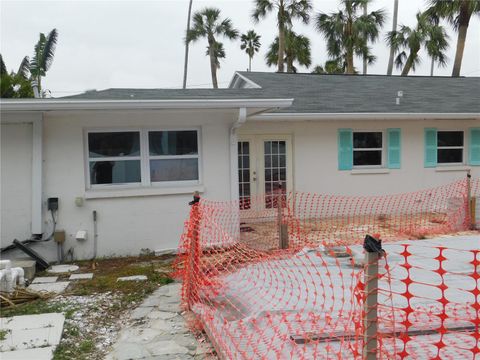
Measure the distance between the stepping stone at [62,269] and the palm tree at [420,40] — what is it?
881 inches

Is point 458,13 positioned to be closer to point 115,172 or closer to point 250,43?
point 250,43

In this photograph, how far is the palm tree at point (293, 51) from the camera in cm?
2592

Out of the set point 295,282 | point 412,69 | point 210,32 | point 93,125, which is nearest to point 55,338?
point 295,282

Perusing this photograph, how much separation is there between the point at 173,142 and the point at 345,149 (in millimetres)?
5114

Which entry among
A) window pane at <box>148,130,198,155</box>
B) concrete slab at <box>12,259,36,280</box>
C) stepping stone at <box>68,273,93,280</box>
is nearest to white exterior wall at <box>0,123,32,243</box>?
concrete slab at <box>12,259,36,280</box>

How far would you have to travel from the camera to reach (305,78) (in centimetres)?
1398

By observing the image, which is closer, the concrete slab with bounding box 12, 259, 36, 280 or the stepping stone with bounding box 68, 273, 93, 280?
the concrete slab with bounding box 12, 259, 36, 280

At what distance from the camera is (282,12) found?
24141 millimetres

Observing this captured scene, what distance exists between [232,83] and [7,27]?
10134 mm

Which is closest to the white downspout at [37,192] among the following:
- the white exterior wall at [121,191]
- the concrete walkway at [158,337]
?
the white exterior wall at [121,191]

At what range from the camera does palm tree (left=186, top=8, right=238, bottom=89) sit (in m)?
29.0

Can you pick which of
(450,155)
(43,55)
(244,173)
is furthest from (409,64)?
(43,55)

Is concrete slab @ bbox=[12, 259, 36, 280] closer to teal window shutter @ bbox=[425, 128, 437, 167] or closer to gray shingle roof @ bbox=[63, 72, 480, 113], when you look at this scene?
gray shingle roof @ bbox=[63, 72, 480, 113]

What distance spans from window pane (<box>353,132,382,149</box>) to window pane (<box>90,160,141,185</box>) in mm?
6109
